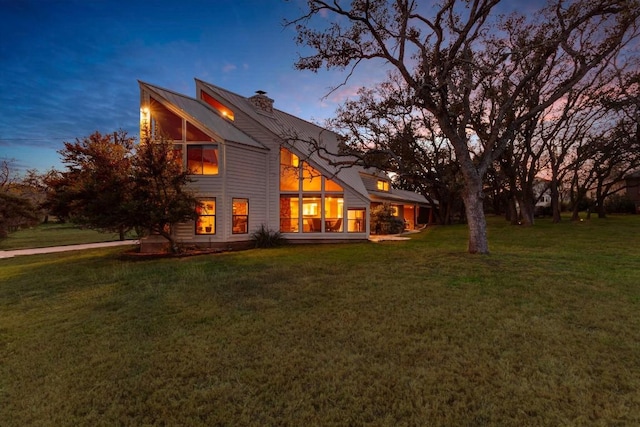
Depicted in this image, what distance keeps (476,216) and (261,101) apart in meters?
14.1

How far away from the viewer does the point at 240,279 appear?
8.53 meters

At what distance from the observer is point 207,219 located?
1502 cm

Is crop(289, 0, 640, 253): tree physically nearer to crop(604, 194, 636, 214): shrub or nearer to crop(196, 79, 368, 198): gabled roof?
crop(196, 79, 368, 198): gabled roof

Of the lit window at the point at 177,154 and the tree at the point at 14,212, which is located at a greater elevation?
the lit window at the point at 177,154

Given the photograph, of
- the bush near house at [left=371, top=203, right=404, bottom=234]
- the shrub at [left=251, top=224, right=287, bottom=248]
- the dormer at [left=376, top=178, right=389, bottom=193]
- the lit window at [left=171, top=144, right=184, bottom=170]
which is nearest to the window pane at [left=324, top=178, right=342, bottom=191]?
the shrub at [left=251, top=224, right=287, bottom=248]

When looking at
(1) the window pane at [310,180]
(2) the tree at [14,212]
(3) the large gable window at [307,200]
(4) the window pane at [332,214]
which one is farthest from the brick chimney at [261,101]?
(2) the tree at [14,212]

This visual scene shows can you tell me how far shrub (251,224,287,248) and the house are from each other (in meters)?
0.30

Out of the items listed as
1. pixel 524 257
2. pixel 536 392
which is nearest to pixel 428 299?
pixel 536 392

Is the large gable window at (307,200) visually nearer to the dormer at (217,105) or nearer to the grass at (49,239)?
the dormer at (217,105)

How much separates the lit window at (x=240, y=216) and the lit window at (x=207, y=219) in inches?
37.6

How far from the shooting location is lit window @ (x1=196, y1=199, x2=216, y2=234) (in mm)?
14945

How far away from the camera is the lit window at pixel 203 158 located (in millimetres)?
15055

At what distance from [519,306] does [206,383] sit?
5.47 meters

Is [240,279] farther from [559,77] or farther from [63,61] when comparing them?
[63,61]
